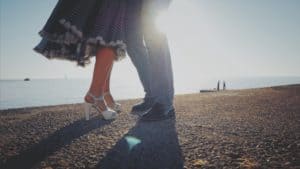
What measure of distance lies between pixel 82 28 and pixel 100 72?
1.45 ft

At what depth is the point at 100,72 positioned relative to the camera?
2.59 meters

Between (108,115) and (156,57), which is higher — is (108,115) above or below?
below

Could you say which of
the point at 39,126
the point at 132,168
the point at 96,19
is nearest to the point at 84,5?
the point at 96,19

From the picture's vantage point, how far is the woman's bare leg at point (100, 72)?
102 inches

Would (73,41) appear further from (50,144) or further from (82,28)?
(50,144)

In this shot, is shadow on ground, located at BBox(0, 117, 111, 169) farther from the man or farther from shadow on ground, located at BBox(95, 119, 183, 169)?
the man

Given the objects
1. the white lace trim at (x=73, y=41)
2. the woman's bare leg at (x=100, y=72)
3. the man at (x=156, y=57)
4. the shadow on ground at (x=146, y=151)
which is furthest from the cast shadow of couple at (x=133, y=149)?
the white lace trim at (x=73, y=41)

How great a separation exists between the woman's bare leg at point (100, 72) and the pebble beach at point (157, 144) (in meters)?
0.28

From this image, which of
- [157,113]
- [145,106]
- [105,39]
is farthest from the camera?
[145,106]

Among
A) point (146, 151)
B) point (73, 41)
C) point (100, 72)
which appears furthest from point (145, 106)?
point (146, 151)

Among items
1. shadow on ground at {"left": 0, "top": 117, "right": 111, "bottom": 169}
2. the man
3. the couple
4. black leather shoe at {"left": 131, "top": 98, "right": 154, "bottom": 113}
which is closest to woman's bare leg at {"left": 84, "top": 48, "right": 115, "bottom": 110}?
the couple

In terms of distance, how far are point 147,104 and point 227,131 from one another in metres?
1.35

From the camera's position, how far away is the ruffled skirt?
97.9 inches

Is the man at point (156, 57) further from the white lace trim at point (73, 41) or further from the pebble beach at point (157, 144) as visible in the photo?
the white lace trim at point (73, 41)
